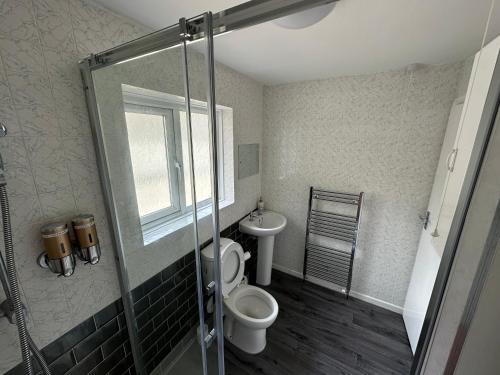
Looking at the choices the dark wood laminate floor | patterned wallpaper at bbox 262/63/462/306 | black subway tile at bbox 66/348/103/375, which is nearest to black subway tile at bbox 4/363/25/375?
black subway tile at bbox 66/348/103/375

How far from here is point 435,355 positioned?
2.27 feet

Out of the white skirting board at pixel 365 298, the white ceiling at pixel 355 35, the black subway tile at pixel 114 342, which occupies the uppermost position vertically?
the white ceiling at pixel 355 35

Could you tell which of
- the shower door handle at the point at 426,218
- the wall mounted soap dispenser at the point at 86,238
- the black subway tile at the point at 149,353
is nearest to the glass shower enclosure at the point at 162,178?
the black subway tile at the point at 149,353

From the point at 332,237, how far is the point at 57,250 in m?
2.14

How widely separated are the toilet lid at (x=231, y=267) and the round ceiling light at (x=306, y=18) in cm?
145

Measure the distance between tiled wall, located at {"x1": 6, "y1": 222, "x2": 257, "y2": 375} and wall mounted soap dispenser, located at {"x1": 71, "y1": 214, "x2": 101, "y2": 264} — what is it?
384 mm

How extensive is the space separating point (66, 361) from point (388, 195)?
241 centimetres

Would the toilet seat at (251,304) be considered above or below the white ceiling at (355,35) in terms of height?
below

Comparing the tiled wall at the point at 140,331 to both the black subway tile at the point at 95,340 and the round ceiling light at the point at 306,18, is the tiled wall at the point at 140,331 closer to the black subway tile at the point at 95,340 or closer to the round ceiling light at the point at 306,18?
the black subway tile at the point at 95,340

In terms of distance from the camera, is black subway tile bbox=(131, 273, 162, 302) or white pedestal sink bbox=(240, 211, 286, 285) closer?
black subway tile bbox=(131, 273, 162, 302)

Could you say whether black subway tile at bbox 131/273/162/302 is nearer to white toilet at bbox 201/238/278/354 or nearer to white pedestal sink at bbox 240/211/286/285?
white toilet at bbox 201/238/278/354

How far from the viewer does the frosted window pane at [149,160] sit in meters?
1.07

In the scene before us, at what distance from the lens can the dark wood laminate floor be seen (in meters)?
1.50

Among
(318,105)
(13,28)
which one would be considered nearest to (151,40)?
(13,28)
